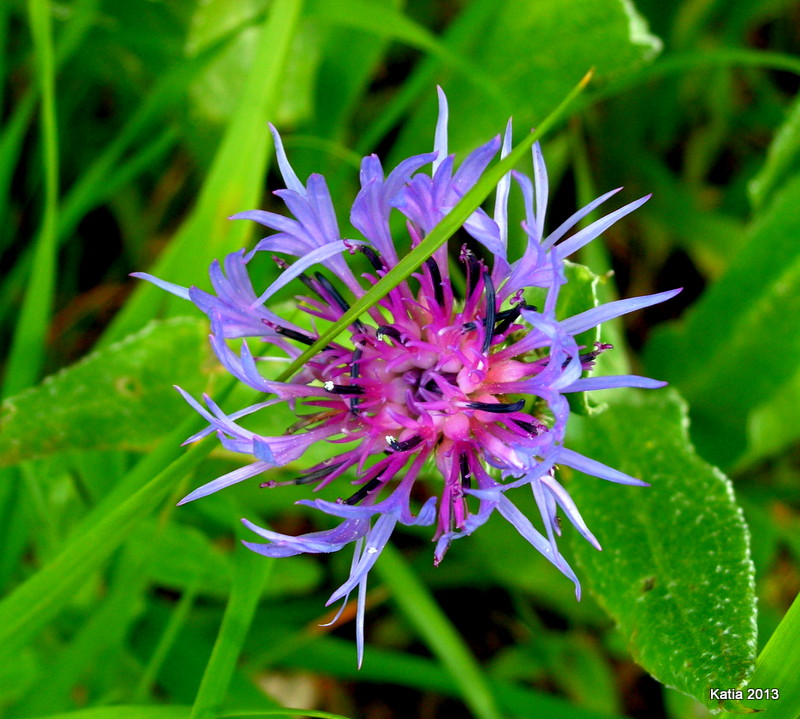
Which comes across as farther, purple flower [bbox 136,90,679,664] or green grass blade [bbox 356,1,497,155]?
green grass blade [bbox 356,1,497,155]

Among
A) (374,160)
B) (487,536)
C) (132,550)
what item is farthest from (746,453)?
(132,550)

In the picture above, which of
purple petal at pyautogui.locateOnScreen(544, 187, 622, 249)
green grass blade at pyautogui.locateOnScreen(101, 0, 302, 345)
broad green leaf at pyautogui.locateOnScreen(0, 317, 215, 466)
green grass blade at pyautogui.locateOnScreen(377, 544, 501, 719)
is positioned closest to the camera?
purple petal at pyautogui.locateOnScreen(544, 187, 622, 249)

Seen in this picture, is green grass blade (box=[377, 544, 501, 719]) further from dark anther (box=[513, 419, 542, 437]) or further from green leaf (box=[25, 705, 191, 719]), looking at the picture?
dark anther (box=[513, 419, 542, 437])

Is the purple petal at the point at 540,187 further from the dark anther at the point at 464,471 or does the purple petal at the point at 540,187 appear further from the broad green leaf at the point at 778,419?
the broad green leaf at the point at 778,419


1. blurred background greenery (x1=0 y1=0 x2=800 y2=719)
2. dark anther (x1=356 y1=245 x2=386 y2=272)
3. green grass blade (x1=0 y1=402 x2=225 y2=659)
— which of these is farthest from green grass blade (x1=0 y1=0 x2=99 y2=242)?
dark anther (x1=356 y1=245 x2=386 y2=272)

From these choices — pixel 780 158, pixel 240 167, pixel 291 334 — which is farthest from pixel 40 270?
pixel 780 158

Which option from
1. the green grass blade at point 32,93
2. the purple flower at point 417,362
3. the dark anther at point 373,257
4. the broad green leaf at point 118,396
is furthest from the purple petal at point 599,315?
the green grass blade at point 32,93

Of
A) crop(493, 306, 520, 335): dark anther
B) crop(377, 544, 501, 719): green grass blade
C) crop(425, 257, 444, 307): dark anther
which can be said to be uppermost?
crop(425, 257, 444, 307): dark anther
